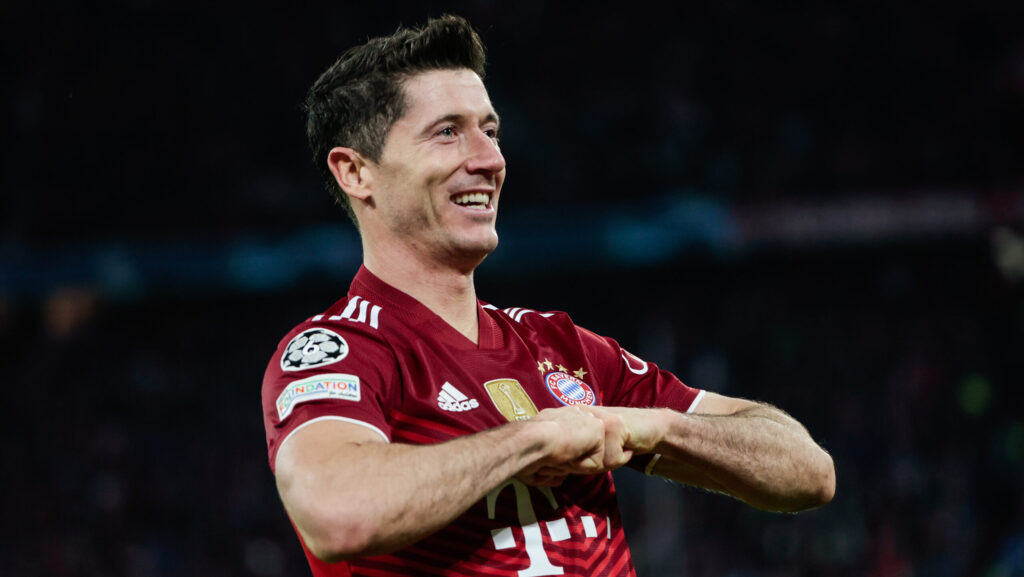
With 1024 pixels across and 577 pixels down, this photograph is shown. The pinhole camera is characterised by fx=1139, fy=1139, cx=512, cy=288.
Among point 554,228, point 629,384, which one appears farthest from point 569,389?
point 554,228

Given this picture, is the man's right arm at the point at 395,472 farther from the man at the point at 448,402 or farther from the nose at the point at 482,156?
the nose at the point at 482,156

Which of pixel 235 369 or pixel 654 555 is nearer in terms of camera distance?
pixel 654 555

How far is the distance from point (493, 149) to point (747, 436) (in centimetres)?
93

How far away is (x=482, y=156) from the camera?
9.12 feet

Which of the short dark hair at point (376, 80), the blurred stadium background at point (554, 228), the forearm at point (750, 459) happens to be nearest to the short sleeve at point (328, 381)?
the short dark hair at point (376, 80)

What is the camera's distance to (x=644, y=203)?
49.1ft

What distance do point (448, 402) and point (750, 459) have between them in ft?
2.46

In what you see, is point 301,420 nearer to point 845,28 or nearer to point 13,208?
point 13,208

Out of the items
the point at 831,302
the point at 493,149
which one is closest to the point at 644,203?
the point at 831,302

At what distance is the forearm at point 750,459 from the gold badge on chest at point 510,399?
0.32 metres

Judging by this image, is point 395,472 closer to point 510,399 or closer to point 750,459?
point 510,399

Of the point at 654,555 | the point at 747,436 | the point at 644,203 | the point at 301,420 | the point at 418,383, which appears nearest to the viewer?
the point at 301,420

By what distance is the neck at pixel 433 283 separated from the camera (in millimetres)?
2824

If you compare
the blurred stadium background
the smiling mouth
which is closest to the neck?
the smiling mouth
